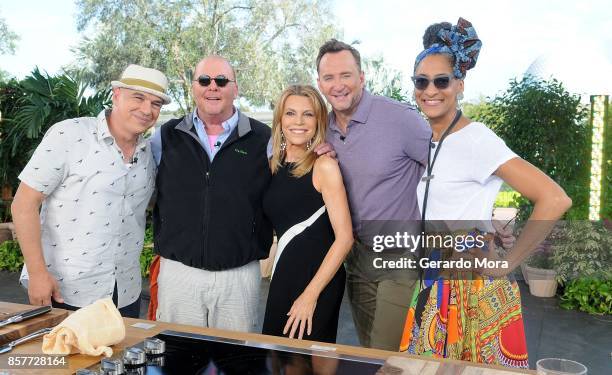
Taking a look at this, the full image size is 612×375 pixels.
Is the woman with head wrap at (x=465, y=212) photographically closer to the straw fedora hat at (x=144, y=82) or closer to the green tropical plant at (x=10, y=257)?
the straw fedora hat at (x=144, y=82)

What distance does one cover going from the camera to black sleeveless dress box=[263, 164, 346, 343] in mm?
2326

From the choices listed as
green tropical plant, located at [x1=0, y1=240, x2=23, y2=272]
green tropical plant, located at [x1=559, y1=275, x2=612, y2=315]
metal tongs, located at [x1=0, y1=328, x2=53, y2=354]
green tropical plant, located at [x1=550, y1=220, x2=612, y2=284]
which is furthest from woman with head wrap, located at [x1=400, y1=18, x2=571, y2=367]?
green tropical plant, located at [x1=0, y1=240, x2=23, y2=272]

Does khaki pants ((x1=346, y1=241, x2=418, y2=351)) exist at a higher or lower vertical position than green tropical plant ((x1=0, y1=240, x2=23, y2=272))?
higher

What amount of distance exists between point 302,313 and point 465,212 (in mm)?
724

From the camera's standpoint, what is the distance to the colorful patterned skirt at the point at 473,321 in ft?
5.98

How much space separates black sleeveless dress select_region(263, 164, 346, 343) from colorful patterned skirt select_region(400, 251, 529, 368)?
0.50 meters

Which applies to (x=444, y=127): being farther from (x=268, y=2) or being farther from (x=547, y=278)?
(x=268, y=2)

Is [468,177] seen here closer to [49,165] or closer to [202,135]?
[202,135]

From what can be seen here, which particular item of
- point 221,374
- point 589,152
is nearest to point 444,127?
point 221,374

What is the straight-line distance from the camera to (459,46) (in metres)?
2.08

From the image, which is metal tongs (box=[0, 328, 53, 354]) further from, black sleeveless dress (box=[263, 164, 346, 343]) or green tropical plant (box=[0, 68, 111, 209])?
green tropical plant (box=[0, 68, 111, 209])

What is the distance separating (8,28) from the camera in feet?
75.9

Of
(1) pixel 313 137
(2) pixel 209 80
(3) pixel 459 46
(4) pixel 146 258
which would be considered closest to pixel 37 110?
(4) pixel 146 258

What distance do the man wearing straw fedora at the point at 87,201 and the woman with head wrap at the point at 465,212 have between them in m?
1.23
